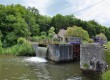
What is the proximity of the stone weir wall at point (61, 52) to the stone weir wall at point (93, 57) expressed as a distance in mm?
12606

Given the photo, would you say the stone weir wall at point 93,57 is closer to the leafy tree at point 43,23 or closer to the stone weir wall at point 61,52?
the stone weir wall at point 61,52

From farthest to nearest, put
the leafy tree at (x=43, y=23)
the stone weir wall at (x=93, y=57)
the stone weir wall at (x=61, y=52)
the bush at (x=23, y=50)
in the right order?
1. the leafy tree at (x=43, y=23)
2. the bush at (x=23, y=50)
3. the stone weir wall at (x=61, y=52)
4. the stone weir wall at (x=93, y=57)

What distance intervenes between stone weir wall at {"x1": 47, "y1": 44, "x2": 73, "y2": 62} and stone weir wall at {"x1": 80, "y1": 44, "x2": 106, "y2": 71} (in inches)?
496

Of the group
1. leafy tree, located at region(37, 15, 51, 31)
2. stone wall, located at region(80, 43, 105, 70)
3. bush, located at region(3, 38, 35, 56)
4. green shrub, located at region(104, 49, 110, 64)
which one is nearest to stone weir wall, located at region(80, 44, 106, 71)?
stone wall, located at region(80, 43, 105, 70)

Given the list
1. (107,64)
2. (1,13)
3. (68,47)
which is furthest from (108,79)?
(1,13)

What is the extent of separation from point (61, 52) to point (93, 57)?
13835mm

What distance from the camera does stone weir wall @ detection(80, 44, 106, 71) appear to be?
28266 mm

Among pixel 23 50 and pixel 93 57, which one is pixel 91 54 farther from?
pixel 23 50

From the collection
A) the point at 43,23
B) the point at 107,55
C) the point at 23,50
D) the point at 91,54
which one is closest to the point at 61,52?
the point at 91,54

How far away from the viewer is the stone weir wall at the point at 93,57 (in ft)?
92.7

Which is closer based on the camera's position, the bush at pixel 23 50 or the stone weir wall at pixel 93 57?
the stone weir wall at pixel 93 57

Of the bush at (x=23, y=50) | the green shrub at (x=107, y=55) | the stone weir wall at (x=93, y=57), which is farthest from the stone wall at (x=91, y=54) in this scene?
the bush at (x=23, y=50)

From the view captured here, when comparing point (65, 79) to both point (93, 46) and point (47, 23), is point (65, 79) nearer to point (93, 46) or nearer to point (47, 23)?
point (93, 46)

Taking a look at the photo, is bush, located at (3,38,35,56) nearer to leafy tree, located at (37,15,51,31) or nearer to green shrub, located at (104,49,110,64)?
green shrub, located at (104,49,110,64)
